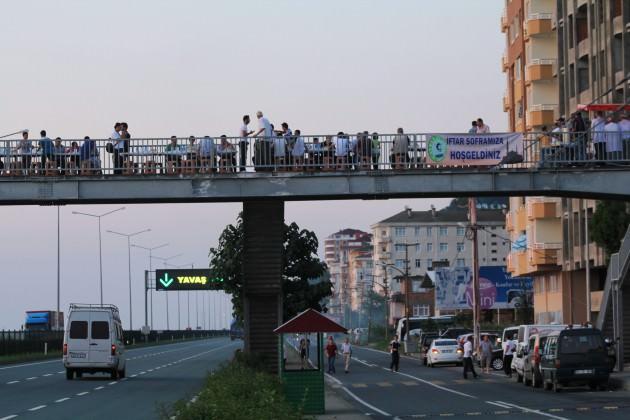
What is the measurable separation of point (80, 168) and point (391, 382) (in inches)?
705

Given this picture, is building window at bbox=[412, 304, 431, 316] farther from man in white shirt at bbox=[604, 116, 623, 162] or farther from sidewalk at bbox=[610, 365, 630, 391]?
man in white shirt at bbox=[604, 116, 623, 162]

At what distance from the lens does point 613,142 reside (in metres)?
39.8

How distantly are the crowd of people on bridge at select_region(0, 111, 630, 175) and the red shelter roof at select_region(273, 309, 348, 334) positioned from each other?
33.1 ft

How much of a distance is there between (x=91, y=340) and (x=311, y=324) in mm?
20943

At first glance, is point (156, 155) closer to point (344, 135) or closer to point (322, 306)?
point (344, 135)

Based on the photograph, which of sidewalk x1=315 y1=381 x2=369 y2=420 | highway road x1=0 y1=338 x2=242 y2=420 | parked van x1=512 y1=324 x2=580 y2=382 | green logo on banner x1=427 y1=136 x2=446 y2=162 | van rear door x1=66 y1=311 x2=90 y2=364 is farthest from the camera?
van rear door x1=66 y1=311 x2=90 y2=364

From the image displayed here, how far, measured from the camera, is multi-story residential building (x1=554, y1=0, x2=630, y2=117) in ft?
227

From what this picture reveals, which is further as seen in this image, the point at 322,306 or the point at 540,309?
the point at 540,309

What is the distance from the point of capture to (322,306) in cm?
7256

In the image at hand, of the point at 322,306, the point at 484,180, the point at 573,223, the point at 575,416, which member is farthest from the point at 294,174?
the point at 573,223

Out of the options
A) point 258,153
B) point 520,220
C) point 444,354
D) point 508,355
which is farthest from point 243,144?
point 520,220

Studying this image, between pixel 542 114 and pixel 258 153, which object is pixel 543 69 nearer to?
pixel 542 114

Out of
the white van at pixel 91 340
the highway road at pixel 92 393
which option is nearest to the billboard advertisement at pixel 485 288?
the highway road at pixel 92 393

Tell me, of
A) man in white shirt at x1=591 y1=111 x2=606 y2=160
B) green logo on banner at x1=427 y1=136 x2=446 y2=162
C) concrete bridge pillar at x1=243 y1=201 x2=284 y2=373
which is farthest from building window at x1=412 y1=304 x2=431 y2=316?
man in white shirt at x1=591 y1=111 x2=606 y2=160
